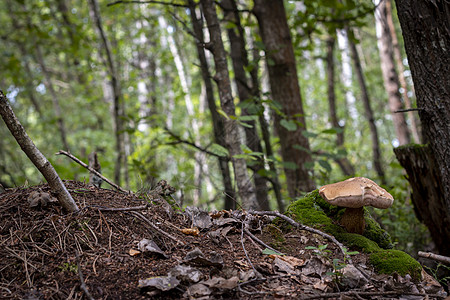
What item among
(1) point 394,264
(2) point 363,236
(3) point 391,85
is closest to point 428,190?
(2) point 363,236

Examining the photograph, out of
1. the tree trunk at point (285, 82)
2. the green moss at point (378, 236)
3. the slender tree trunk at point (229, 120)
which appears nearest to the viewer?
the green moss at point (378, 236)

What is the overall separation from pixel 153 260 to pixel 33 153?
3.47 feet

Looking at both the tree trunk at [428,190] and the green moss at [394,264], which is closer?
the green moss at [394,264]

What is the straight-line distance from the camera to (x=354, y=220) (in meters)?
2.70

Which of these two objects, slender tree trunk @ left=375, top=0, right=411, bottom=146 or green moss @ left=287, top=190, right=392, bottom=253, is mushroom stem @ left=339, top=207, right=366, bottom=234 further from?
slender tree trunk @ left=375, top=0, right=411, bottom=146

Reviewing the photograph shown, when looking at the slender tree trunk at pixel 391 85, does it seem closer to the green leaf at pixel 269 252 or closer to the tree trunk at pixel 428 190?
the tree trunk at pixel 428 190

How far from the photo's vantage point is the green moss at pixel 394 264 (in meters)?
2.30

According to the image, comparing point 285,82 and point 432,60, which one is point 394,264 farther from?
point 285,82

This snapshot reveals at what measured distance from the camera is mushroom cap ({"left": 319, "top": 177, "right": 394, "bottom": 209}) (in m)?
2.37

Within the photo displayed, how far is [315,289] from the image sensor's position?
6.78 ft

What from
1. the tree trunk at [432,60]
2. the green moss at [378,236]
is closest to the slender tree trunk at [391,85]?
the tree trunk at [432,60]

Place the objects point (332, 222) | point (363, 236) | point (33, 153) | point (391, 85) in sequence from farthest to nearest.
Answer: point (391, 85) → point (332, 222) → point (363, 236) → point (33, 153)

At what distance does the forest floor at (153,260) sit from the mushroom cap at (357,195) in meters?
0.39

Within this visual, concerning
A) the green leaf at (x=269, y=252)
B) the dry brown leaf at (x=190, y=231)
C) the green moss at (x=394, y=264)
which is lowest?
the green moss at (x=394, y=264)
